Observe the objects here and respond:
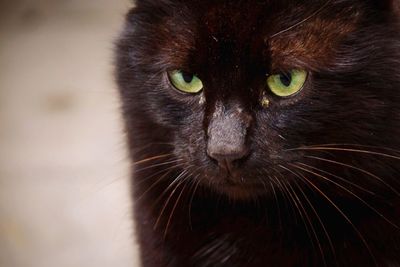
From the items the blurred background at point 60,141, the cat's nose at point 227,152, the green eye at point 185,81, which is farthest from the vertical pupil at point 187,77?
the blurred background at point 60,141

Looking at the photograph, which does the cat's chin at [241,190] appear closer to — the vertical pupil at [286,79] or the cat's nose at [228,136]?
the cat's nose at [228,136]

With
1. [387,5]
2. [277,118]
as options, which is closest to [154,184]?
[277,118]

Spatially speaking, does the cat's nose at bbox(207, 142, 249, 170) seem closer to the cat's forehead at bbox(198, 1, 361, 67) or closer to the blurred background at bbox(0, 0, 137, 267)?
the cat's forehead at bbox(198, 1, 361, 67)

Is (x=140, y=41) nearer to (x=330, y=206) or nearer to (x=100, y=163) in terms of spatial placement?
(x=330, y=206)

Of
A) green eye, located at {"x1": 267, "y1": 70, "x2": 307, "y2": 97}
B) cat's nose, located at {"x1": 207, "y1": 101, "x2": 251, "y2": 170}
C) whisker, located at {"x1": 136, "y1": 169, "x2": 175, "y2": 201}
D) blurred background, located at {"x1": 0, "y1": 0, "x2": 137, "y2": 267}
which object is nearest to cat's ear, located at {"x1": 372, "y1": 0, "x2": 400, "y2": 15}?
green eye, located at {"x1": 267, "y1": 70, "x2": 307, "y2": 97}

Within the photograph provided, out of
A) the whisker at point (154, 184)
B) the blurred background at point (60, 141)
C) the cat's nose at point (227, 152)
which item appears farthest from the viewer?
the blurred background at point (60, 141)

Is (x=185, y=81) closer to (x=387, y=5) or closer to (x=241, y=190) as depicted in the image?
(x=241, y=190)

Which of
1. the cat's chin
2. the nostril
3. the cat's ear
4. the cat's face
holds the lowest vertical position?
the cat's chin
